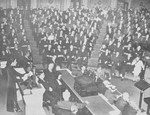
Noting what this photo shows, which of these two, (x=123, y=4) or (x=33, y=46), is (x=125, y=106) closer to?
(x=123, y=4)

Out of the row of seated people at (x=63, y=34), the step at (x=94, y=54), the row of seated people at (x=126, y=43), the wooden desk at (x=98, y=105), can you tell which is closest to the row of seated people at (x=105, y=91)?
the wooden desk at (x=98, y=105)

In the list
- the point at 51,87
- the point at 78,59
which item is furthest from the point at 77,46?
the point at 51,87

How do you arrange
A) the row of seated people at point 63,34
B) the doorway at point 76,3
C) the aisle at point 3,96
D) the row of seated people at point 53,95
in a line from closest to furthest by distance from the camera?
the row of seated people at point 53,95
the aisle at point 3,96
the doorway at point 76,3
the row of seated people at point 63,34

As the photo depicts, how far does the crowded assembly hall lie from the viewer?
719 cm

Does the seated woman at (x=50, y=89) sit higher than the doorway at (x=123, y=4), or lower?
lower

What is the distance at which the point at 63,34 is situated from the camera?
8.95 meters

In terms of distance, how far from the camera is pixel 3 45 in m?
7.71

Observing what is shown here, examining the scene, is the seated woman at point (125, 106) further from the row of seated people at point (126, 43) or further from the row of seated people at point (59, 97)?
the row of seated people at point (126, 43)

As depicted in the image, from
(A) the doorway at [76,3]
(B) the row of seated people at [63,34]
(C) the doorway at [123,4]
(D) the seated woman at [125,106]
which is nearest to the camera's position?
(D) the seated woman at [125,106]

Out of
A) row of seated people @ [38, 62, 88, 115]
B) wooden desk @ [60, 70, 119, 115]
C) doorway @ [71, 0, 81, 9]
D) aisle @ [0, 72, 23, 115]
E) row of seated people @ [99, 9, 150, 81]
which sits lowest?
aisle @ [0, 72, 23, 115]

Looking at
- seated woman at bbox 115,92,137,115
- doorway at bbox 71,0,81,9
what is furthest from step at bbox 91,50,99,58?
seated woman at bbox 115,92,137,115

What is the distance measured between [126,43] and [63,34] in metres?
2.30

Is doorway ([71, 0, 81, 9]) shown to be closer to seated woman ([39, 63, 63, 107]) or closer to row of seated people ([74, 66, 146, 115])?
row of seated people ([74, 66, 146, 115])

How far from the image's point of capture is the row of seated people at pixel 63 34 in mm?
8844
